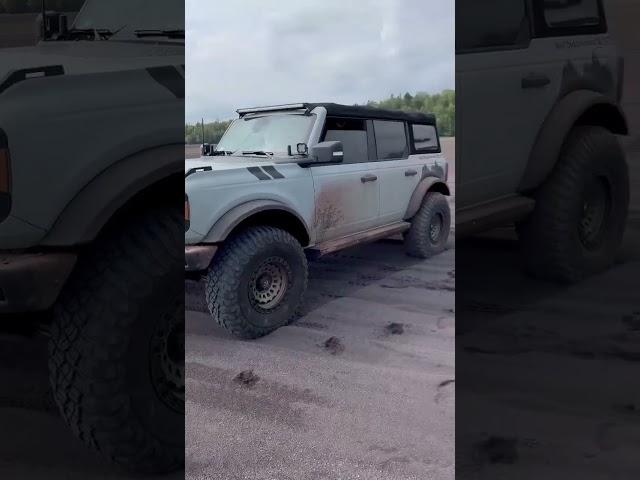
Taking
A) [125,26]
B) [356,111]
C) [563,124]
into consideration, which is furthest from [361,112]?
[125,26]

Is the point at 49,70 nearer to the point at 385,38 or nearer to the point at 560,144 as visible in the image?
the point at 385,38

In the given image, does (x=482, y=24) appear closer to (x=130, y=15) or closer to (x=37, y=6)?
(x=130, y=15)

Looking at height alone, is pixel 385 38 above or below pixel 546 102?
above

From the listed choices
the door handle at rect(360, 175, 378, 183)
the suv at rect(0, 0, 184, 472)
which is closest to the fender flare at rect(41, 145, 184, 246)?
the suv at rect(0, 0, 184, 472)

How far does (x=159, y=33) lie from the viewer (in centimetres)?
162

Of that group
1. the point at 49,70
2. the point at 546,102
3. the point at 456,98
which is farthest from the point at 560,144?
the point at 49,70

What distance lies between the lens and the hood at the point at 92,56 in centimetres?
153

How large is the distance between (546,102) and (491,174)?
209 millimetres

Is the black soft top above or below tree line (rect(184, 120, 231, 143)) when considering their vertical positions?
above

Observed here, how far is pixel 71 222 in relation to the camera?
139cm

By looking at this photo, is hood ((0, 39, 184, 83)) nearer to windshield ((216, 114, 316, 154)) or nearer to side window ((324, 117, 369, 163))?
windshield ((216, 114, 316, 154))

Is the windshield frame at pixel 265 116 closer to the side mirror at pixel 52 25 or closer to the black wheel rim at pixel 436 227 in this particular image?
the black wheel rim at pixel 436 227

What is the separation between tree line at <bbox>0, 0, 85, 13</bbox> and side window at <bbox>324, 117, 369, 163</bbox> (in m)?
0.84

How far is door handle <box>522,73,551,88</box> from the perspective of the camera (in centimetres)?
140
